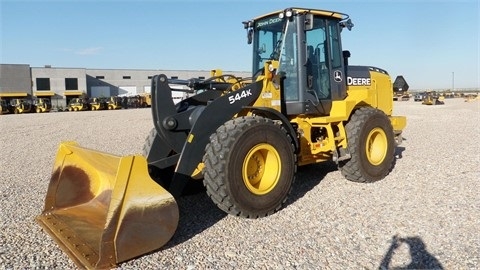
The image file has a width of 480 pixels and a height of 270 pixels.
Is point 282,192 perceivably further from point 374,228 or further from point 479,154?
point 479,154

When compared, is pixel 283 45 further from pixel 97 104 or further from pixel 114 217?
pixel 97 104

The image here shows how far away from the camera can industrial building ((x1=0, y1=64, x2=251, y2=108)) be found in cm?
5894

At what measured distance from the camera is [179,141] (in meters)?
5.14

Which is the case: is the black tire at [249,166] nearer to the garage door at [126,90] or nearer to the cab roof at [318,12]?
the cab roof at [318,12]

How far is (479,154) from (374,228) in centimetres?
620

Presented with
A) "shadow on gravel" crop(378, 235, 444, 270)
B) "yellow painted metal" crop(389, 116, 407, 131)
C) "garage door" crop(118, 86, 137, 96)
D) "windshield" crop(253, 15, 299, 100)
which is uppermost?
"garage door" crop(118, 86, 137, 96)

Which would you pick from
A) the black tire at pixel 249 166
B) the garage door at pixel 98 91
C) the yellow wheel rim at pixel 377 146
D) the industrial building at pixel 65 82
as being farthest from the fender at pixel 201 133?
the garage door at pixel 98 91

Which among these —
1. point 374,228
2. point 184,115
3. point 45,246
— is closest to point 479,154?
point 374,228

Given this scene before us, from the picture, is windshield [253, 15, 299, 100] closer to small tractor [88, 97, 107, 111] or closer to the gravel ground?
the gravel ground

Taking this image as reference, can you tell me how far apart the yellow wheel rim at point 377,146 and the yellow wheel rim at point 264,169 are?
249 cm

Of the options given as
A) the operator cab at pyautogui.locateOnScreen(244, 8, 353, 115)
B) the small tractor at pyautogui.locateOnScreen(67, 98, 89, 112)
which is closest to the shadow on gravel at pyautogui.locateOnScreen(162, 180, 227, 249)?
the operator cab at pyautogui.locateOnScreen(244, 8, 353, 115)

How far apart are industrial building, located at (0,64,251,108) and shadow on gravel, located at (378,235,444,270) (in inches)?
2171

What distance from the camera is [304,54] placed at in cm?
602

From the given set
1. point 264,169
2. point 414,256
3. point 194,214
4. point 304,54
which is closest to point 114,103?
point 304,54
